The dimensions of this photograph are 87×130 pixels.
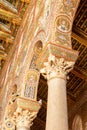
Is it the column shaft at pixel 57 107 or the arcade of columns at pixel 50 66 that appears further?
the arcade of columns at pixel 50 66

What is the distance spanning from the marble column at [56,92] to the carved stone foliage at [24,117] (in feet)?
7.56

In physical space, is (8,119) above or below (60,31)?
below

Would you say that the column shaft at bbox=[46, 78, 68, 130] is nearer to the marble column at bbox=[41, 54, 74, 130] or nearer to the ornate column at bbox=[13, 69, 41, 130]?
the marble column at bbox=[41, 54, 74, 130]

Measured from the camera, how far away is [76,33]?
9.91 metres

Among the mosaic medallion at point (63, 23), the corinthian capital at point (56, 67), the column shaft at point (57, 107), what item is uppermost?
the mosaic medallion at point (63, 23)

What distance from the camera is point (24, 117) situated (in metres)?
8.15

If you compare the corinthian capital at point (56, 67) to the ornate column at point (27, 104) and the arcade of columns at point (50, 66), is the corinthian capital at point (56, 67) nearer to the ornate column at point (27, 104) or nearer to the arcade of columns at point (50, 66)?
the arcade of columns at point (50, 66)

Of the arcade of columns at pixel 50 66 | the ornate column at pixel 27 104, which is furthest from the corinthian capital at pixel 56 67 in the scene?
the ornate column at pixel 27 104

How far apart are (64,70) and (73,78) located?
590cm

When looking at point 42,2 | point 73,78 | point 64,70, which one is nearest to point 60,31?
point 64,70

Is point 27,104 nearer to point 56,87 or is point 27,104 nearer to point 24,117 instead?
point 24,117

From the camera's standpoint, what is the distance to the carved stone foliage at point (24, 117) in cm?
812

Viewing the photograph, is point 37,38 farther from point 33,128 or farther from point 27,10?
point 33,128

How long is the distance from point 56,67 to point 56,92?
71cm
